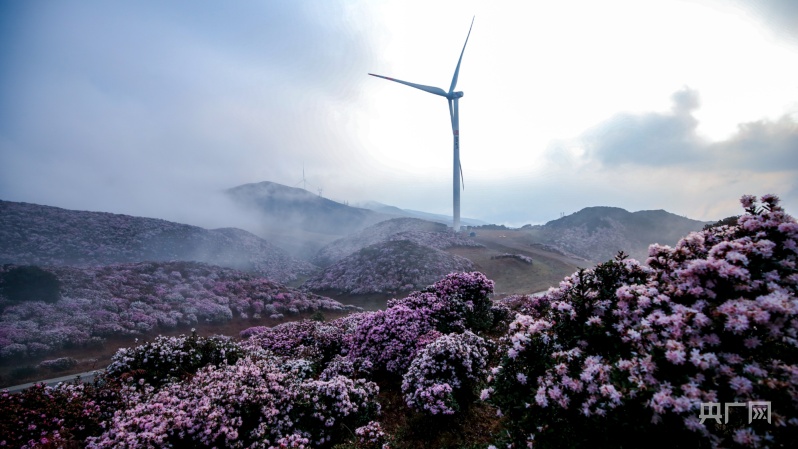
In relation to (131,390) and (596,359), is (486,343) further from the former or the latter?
(131,390)

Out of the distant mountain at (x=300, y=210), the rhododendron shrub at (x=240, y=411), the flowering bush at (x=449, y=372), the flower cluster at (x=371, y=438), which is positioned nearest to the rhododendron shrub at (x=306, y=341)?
the rhododendron shrub at (x=240, y=411)

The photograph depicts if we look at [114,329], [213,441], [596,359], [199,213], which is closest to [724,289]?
[596,359]

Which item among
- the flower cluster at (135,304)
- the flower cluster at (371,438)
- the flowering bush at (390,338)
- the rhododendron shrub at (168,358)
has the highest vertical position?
the flowering bush at (390,338)

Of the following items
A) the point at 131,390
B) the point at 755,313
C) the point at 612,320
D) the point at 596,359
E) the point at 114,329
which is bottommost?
the point at 114,329

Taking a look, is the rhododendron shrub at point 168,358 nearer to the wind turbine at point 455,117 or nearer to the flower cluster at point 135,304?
the flower cluster at point 135,304

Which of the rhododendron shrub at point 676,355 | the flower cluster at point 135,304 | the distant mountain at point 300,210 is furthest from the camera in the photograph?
the distant mountain at point 300,210

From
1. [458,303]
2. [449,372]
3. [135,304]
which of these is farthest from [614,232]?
[135,304]

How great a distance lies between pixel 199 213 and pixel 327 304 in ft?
346

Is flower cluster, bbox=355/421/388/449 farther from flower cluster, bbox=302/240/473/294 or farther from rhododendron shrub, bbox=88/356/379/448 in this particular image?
flower cluster, bbox=302/240/473/294

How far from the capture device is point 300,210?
152625mm

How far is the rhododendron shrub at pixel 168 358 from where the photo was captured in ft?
34.8

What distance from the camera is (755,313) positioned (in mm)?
3871

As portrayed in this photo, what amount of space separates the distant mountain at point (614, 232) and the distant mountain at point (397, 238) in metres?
28.4

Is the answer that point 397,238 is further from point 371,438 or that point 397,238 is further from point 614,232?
point 371,438
